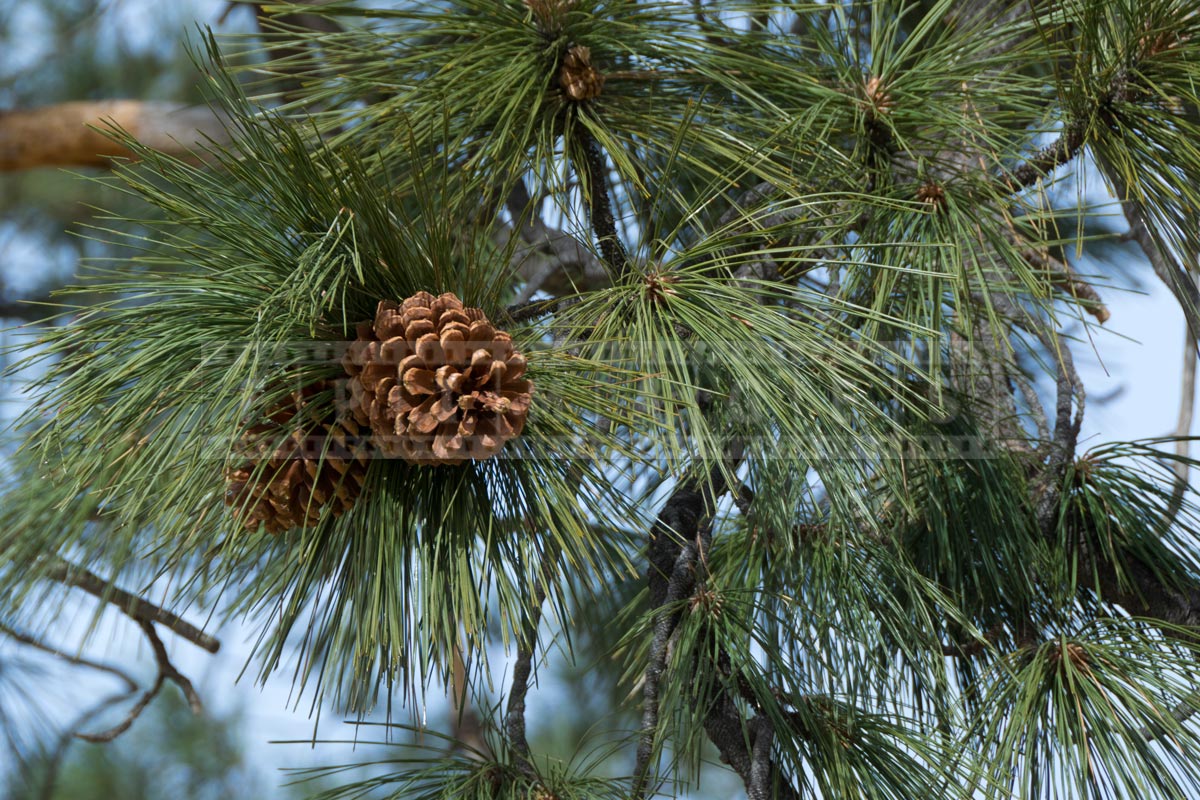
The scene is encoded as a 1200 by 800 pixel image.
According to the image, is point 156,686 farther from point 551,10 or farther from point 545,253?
point 551,10

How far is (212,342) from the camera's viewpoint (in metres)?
0.51

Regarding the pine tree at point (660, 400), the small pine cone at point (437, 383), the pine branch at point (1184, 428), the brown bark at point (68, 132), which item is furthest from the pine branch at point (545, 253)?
the brown bark at point (68, 132)

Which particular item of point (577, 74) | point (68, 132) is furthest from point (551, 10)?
point (68, 132)

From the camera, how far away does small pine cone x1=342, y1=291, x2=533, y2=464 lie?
484 millimetres

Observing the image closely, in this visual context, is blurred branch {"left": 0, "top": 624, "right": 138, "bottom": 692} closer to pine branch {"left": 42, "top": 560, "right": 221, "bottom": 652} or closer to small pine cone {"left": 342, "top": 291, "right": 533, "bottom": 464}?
pine branch {"left": 42, "top": 560, "right": 221, "bottom": 652}

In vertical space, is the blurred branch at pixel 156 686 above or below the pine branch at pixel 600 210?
below

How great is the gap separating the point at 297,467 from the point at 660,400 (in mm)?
173

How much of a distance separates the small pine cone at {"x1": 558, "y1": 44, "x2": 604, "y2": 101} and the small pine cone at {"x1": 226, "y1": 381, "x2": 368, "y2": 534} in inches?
9.2

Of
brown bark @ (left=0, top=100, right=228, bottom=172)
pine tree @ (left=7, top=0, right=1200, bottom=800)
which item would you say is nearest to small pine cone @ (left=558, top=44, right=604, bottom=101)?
pine tree @ (left=7, top=0, right=1200, bottom=800)

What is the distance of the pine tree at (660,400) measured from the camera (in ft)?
1.68

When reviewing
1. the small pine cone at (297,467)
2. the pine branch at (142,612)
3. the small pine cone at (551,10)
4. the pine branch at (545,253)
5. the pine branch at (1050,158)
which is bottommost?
the pine branch at (142,612)

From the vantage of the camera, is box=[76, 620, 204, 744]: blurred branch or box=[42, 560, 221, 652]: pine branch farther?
box=[76, 620, 204, 744]: blurred branch

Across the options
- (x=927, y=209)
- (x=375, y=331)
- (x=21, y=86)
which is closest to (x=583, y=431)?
(x=375, y=331)

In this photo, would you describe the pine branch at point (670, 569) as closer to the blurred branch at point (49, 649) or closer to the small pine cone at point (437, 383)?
the small pine cone at point (437, 383)
